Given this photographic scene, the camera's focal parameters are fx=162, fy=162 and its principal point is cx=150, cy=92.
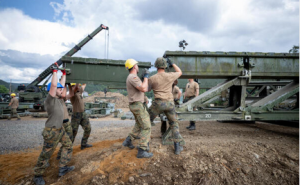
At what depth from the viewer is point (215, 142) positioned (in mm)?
4004

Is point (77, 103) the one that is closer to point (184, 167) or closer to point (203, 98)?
point (184, 167)

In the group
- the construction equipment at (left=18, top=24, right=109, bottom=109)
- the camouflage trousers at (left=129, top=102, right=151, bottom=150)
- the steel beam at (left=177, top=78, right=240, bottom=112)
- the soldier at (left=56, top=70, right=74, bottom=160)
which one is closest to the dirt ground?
the camouflage trousers at (left=129, top=102, right=151, bottom=150)

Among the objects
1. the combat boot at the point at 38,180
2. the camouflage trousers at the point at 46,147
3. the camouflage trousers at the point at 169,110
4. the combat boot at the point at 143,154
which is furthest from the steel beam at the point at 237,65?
the combat boot at the point at 38,180

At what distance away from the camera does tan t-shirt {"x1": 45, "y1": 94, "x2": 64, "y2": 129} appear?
2959 mm

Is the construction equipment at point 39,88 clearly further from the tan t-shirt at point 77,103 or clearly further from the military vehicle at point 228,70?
the tan t-shirt at point 77,103

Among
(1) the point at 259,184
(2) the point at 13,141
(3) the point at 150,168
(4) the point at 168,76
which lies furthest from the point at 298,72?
(2) the point at 13,141

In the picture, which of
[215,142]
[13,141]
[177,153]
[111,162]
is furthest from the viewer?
[13,141]

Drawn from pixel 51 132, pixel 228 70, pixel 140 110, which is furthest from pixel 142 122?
pixel 228 70

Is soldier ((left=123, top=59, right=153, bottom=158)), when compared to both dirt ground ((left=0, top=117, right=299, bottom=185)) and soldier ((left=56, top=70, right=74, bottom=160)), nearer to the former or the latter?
dirt ground ((left=0, top=117, right=299, bottom=185))

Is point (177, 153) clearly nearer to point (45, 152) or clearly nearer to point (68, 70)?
point (45, 152)

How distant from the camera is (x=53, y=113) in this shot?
9.86 feet

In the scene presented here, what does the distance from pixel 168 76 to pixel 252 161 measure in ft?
7.82

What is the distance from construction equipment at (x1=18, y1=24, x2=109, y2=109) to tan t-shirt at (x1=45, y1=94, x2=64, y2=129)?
1503 cm

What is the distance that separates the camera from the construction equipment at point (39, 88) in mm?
15531
